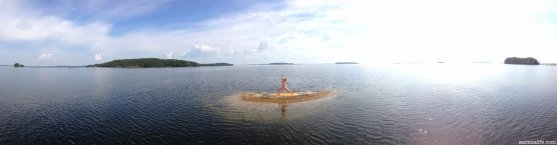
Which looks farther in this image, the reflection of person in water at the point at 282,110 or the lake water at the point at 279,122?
the reflection of person in water at the point at 282,110

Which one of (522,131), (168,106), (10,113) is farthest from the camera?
(168,106)

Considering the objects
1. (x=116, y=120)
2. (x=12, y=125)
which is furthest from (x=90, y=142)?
(x=12, y=125)

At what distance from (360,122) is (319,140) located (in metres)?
7.50

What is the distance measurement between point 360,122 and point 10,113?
37.9 m

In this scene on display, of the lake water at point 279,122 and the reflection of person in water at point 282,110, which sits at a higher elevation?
the reflection of person in water at point 282,110

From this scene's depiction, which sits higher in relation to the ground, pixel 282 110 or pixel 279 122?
pixel 282 110

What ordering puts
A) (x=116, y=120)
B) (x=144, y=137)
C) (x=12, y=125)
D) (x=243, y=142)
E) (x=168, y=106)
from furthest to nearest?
(x=168, y=106)
(x=116, y=120)
(x=12, y=125)
(x=144, y=137)
(x=243, y=142)

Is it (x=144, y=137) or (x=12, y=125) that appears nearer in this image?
(x=144, y=137)

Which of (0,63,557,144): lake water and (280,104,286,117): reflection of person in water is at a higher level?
(280,104,286,117): reflection of person in water

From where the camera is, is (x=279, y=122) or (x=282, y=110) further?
(x=282, y=110)

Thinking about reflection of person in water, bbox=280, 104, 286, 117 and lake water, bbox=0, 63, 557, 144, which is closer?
lake water, bbox=0, 63, 557, 144

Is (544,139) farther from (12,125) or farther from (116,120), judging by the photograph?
(12,125)

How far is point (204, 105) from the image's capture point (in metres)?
40.2

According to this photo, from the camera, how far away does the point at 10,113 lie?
34.9 metres
